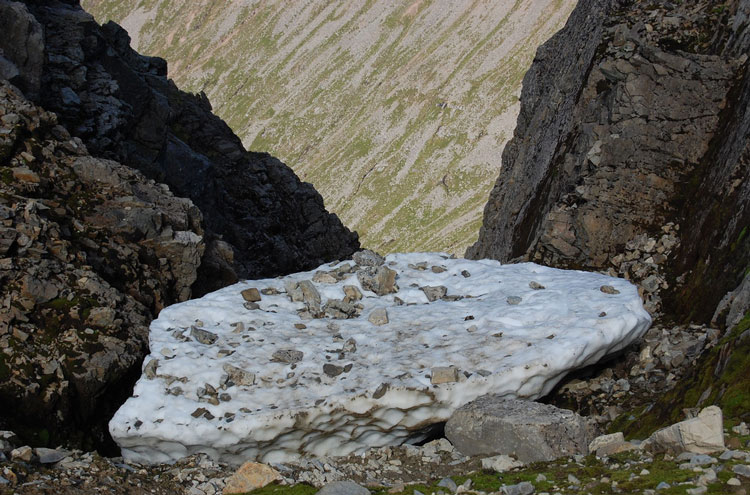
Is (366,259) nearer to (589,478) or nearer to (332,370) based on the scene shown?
(332,370)

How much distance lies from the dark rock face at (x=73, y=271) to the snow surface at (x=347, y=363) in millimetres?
1318

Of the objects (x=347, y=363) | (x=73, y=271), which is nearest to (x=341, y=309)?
(x=347, y=363)

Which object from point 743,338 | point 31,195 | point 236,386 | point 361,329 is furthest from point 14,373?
point 743,338

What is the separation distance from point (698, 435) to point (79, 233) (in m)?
15.5

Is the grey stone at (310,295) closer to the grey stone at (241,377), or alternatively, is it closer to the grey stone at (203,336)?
the grey stone at (203,336)

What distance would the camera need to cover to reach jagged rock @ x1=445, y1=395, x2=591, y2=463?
11.8 m

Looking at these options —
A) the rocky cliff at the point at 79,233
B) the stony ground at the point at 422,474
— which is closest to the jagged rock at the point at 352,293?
the stony ground at the point at 422,474

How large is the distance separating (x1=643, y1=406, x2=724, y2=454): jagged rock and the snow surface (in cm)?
389

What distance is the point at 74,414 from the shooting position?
14.0 m

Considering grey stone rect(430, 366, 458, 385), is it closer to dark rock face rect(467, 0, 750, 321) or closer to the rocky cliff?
the rocky cliff

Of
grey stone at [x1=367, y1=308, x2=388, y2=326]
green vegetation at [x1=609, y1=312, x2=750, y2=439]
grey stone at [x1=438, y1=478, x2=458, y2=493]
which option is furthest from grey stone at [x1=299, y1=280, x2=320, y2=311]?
green vegetation at [x1=609, y1=312, x2=750, y2=439]

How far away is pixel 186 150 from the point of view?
4222 centimetres

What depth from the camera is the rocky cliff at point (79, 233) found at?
14.0 metres

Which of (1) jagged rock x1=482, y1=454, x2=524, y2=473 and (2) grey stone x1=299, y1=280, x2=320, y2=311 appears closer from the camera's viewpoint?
(1) jagged rock x1=482, y1=454, x2=524, y2=473
